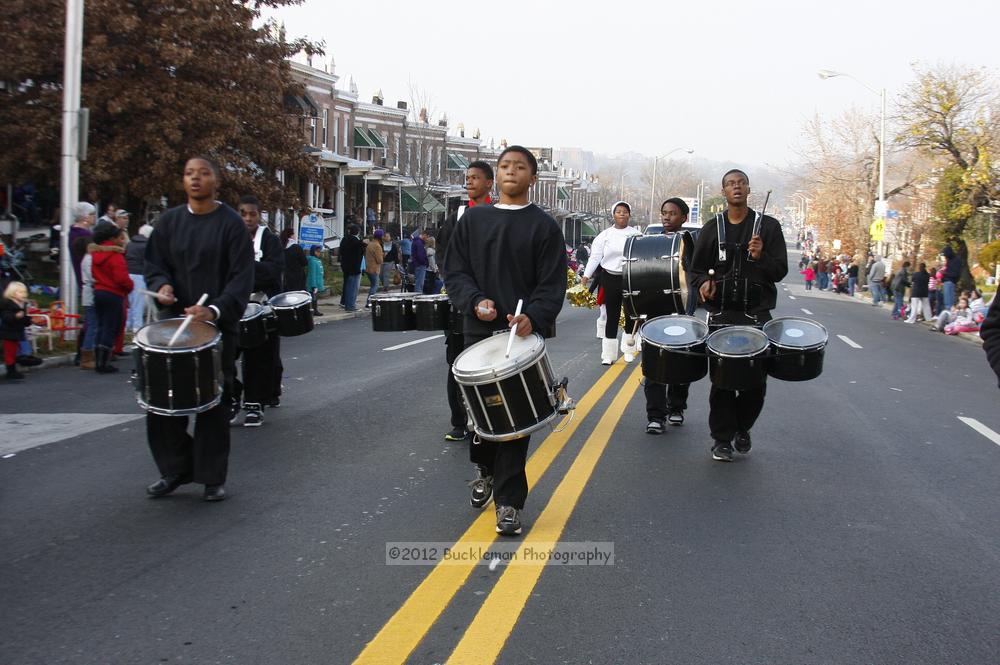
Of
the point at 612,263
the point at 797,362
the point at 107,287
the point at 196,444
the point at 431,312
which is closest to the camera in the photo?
the point at 196,444

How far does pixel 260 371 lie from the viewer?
8797 mm

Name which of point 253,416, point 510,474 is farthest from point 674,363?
point 253,416

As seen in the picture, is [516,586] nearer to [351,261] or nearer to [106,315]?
[106,315]

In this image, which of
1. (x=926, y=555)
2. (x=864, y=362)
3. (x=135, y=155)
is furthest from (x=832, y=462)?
(x=135, y=155)

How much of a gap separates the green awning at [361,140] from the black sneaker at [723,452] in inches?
1784

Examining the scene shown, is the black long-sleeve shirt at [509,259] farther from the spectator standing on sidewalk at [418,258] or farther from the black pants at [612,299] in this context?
the spectator standing on sidewalk at [418,258]

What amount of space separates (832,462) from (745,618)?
12.4ft

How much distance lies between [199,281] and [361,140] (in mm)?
46054

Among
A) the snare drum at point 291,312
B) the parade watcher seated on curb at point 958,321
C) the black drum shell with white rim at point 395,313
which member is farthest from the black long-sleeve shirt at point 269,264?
the parade watcher seated on curb at point 958,321

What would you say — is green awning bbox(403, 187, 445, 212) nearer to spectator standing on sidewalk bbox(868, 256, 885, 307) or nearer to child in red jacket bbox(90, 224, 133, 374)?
spectator standing on sidewalk bbox(868, 256, 885, 307)

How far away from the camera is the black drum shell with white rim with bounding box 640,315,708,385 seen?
723 cm

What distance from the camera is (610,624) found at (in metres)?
4.31

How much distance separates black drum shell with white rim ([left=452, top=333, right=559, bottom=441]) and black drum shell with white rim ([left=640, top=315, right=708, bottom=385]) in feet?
6.66

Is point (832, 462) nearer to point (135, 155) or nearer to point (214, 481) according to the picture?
point (214, 481)
